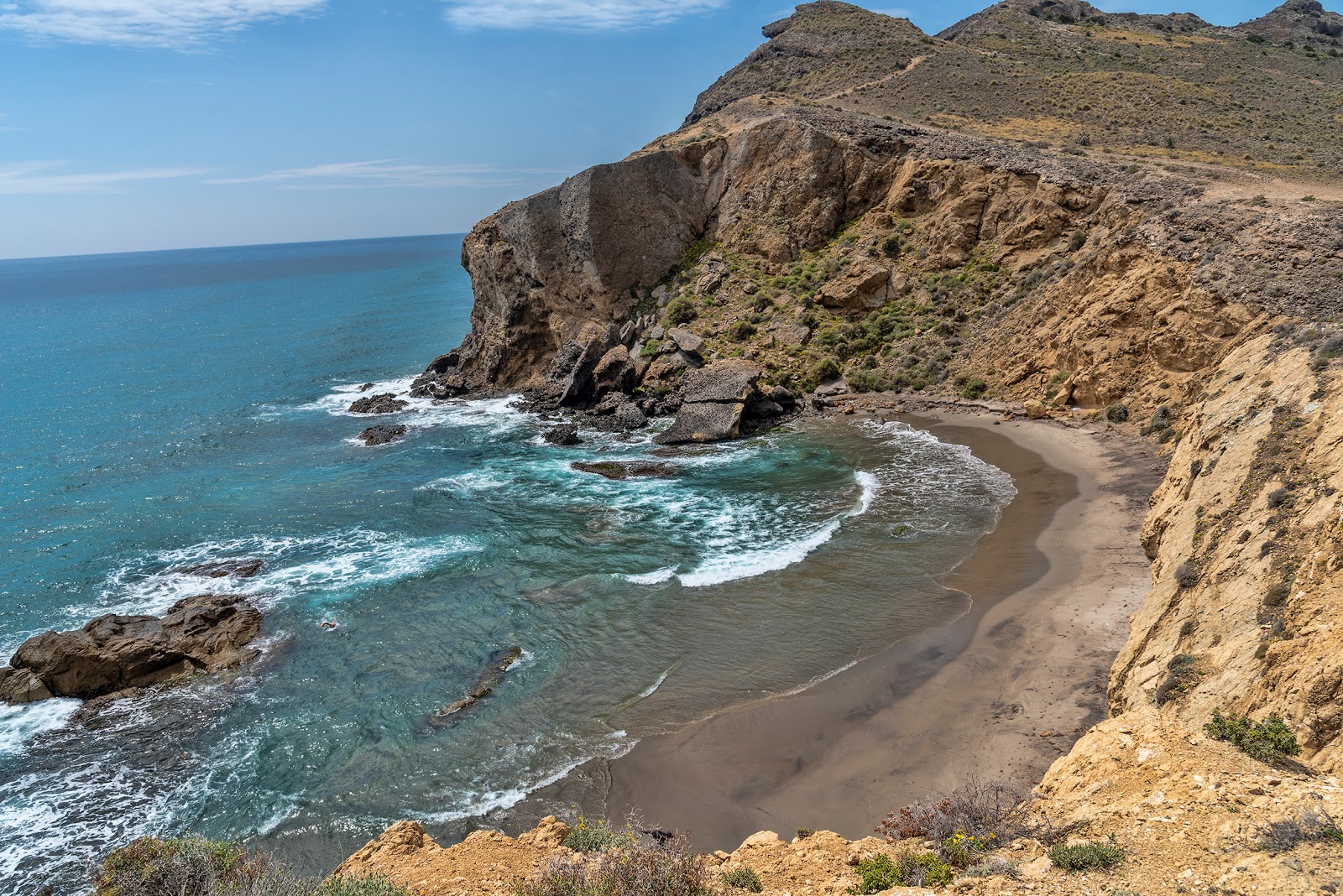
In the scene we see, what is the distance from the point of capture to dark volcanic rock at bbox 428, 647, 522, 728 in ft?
54.9

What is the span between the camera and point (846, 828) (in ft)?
41.6

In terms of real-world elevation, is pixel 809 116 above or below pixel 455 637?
above

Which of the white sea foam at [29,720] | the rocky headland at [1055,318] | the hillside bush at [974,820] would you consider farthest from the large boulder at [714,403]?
the hillside bush at [974,820]

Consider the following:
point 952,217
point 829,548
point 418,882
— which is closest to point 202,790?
point 418,882

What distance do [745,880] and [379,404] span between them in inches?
1691

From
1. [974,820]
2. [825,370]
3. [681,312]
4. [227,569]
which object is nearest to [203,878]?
[974,820]

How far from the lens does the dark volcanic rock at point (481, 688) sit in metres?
16.7

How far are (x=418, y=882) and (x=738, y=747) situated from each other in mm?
7366

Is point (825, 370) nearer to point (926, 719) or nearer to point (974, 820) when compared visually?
point (926, 719)

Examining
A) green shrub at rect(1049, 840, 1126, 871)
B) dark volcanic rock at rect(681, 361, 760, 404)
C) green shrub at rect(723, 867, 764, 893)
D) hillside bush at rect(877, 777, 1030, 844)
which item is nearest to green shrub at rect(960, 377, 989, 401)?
dark volcanic rock at rect(681, 361, 760, 404)

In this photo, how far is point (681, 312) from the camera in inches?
1826

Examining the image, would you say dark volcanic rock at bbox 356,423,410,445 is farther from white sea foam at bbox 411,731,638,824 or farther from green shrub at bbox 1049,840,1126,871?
green shrub at bbox 1049,840,1126,871

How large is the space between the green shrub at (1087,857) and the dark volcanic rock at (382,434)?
120 feet

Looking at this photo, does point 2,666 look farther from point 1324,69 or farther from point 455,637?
point 1324,69
